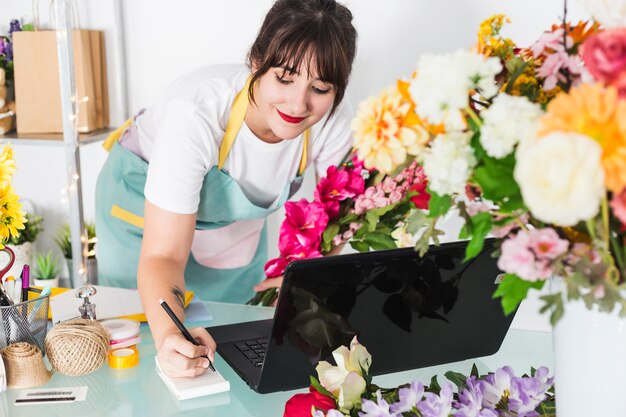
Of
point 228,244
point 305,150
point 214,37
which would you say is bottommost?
point 228,244

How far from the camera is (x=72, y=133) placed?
2543 mm

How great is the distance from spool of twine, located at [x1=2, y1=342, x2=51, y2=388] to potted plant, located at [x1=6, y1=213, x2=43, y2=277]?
1822mm

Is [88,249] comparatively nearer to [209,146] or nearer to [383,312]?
[209,146]

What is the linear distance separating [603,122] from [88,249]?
8.03 ft

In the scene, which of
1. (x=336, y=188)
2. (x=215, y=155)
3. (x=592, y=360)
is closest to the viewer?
(x=592, y=360)

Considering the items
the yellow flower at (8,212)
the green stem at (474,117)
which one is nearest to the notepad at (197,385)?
the yellow flower at (8,212)

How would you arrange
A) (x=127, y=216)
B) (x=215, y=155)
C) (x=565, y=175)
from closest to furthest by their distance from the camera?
1. (x=565, y=175)
2. (x=215, y=155)
3. (x=127, y=216)

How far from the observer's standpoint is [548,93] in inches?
30.8

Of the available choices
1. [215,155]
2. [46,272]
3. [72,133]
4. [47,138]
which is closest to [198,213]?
[215,155]

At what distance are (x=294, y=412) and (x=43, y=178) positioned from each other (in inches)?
98.9

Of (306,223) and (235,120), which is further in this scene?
(235,120)

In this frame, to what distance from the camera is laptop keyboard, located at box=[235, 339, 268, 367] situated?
1.25 meters

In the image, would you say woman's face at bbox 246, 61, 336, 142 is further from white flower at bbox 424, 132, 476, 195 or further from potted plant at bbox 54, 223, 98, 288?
potted plant at bbox 54, 223, 98, 288

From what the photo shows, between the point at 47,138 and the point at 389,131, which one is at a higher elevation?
the point at 389,131
